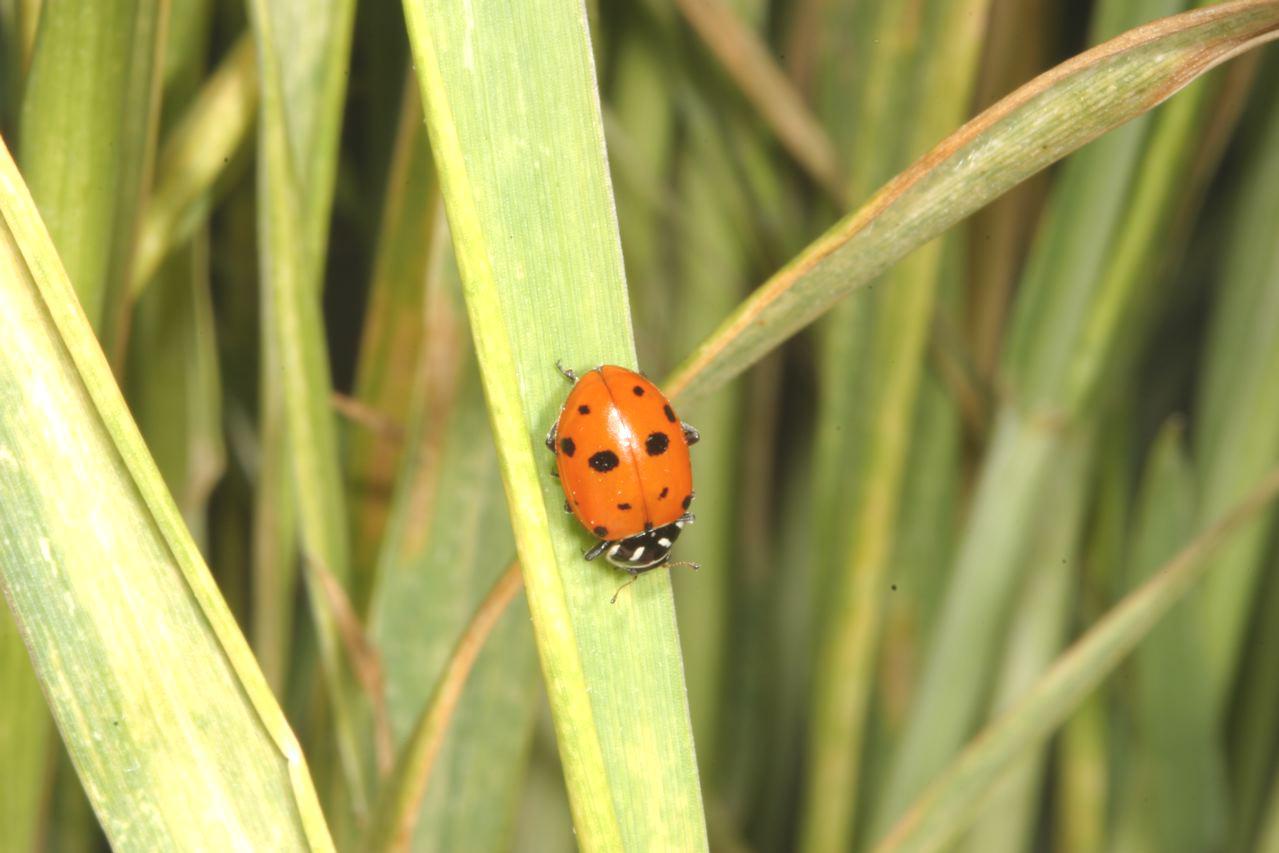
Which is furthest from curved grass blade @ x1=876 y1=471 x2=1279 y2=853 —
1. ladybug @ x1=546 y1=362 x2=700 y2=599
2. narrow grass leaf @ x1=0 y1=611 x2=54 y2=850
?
narrow grass leaf @ x1=0 y1=611 x2=54 y2=850

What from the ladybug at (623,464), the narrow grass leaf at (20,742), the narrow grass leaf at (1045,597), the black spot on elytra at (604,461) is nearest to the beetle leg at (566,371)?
the ladybug at (623,464)

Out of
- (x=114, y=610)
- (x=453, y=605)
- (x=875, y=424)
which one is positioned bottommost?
(x=114, y=610)

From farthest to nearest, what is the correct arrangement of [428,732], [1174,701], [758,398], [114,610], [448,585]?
[758,398] → [1174,701] → [448,585] → [428,732] → [114,610]

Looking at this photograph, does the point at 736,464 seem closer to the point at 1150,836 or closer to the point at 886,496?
Result: the point at 886,496

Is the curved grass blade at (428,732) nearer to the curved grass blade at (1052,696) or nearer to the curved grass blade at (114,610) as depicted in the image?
the curved grass blade at (114,610)

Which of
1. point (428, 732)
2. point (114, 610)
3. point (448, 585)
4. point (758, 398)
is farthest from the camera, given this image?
point (758, 398)

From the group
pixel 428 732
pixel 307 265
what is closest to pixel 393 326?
pixel 307 265

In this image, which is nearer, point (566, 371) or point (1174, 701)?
point (566, 371)

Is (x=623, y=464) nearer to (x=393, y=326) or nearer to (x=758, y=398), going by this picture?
(x=393, y=326)
